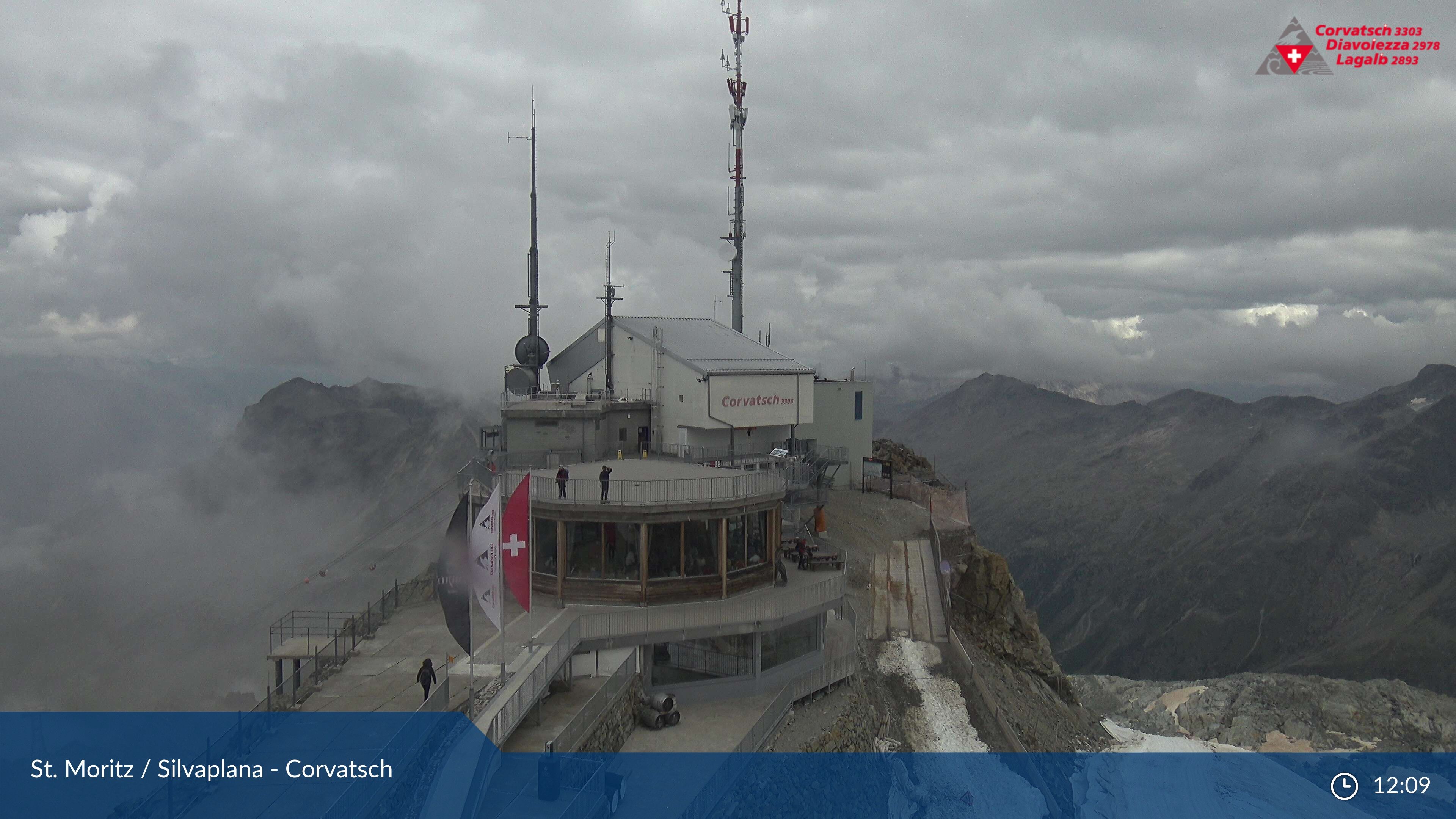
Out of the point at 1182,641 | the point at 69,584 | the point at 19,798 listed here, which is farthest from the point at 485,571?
the point at 1182,641

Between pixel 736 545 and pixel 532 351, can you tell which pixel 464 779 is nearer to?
pixel 736 545

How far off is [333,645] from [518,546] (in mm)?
7733

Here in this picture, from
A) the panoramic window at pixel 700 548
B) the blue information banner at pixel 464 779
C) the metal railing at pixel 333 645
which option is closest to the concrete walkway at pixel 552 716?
the blue information banner at pixel 464 779

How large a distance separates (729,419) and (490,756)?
1020 inches

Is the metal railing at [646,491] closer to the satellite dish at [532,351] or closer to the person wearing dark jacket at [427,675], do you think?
the person wearing dark jacket at [427,675]

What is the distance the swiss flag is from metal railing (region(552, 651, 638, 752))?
260 cm

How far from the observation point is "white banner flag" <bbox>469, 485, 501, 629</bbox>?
56.0ft

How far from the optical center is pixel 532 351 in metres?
48.9

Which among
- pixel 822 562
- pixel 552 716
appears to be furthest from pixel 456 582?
pixel 822 562

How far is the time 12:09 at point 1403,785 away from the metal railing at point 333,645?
2485 inches

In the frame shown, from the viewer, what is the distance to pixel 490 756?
52.5ft

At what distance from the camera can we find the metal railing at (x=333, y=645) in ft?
60.1

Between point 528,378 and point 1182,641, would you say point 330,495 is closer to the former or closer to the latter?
point 528,378

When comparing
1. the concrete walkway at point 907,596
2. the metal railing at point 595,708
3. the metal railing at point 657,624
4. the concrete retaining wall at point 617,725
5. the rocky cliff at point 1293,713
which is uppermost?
the metal railing at point 657,624
